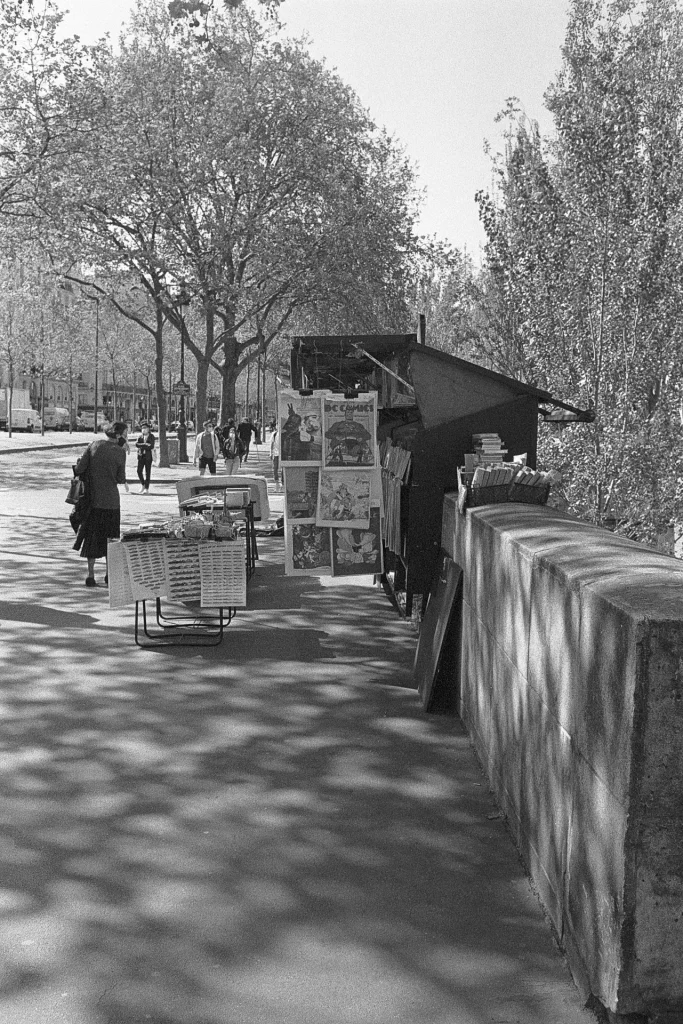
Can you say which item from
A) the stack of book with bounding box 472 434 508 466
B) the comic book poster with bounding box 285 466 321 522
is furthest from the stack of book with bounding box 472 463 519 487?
the comic book poster with bounding box 285 466 321 522

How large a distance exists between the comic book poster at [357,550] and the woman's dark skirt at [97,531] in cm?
469

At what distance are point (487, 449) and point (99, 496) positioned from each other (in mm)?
6005

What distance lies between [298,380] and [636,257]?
132 inches

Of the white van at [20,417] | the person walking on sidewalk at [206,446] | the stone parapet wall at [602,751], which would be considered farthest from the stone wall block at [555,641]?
the white van at [20,417]

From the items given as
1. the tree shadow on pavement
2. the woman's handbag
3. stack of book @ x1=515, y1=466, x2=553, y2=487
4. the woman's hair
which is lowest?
the tree shadow on pavement

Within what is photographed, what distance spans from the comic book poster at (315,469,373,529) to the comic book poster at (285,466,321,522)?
77 mm

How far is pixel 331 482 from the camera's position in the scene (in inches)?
336

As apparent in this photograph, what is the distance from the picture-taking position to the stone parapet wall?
3.27 m

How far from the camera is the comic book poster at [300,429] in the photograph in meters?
8.31

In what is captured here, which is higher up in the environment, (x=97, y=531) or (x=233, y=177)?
(x=233, y=177)

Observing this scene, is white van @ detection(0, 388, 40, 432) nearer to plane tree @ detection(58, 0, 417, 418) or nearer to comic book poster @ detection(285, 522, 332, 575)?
plane tree @ detection(58, 0, 417, 418)

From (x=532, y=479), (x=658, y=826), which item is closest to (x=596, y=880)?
(x=658, y=826)

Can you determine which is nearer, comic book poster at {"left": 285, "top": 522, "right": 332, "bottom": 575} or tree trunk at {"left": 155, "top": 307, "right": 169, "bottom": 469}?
comic book poster at {"left": 285, "top": 522, "right": 332, "bottom": 575}

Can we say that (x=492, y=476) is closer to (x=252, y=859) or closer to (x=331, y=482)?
(x=331, y=482)
